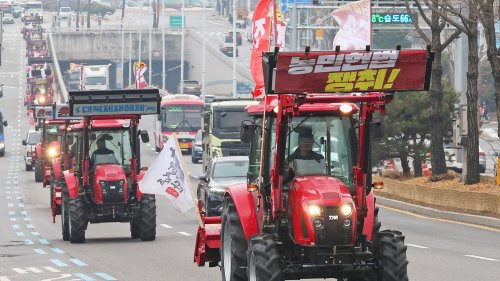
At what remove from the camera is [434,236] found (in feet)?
93.6

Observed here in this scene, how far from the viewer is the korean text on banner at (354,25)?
3912 cm

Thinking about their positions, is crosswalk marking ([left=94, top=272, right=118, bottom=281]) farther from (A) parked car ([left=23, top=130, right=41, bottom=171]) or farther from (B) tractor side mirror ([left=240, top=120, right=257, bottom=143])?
(A) parked car ([left=23, top=130, right=41, bottom=171])

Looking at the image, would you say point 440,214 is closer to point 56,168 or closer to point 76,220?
point 56,168

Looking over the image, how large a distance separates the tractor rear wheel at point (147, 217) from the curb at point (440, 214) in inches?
294

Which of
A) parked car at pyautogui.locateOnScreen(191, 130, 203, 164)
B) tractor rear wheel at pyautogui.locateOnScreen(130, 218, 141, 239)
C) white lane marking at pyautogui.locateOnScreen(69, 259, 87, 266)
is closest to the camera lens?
white lane marking at pyautogui.locateOnScreen(69, 259, 87, 266)

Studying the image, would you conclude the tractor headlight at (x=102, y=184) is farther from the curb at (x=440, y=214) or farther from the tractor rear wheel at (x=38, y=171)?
the tractor rear wheel at (x=38, y=171)

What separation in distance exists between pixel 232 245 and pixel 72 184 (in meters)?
12.7

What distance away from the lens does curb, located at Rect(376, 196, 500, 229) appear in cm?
3146

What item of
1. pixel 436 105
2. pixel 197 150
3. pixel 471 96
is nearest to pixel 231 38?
pixel 197 150

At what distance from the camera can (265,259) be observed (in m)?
14.5

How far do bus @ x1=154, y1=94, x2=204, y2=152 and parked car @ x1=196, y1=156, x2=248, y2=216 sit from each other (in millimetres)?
42459

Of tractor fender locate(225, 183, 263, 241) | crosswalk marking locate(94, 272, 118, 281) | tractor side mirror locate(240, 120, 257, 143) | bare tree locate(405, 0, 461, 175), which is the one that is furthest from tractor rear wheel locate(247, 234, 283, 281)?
bare tree locate(405, 0, 461, 175)

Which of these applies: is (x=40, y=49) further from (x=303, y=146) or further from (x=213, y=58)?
(x=303, y=146)

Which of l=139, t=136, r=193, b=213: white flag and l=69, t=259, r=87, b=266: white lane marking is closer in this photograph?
l=139, t=136, r=193, b=213: white flag
